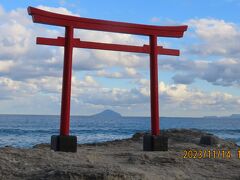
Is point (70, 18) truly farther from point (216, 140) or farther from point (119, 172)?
point (216, 140)

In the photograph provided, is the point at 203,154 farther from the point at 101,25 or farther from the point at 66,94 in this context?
the point at 101,25

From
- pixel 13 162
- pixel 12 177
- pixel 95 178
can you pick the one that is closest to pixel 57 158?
pixel 13 162

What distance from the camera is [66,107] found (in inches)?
366

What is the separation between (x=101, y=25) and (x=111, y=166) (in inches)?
165

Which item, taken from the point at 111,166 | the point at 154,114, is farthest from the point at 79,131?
the point at 111,166

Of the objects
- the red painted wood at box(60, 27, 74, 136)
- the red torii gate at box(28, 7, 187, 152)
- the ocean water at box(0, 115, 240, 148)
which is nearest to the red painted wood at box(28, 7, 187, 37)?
the red torii gate at box(28, 7, 187, 152)

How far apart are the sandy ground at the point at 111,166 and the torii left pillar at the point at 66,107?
0.47 metres

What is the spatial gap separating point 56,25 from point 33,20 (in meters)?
0.53

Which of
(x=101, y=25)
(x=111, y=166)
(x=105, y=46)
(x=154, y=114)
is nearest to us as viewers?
(x=111, y=166)

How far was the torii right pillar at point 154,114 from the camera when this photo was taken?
10.2m

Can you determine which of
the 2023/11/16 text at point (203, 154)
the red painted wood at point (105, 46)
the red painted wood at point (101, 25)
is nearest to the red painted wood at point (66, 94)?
the red painted wood at point (105, 46)

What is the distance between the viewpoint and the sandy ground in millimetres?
6150

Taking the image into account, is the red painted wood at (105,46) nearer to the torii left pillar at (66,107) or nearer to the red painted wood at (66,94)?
the torii left pillar at (66,107)

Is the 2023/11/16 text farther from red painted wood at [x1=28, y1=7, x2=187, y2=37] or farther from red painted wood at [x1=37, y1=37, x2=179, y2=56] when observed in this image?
red painted wood at [x1=28, y1=7, x2=187, y2=37]
